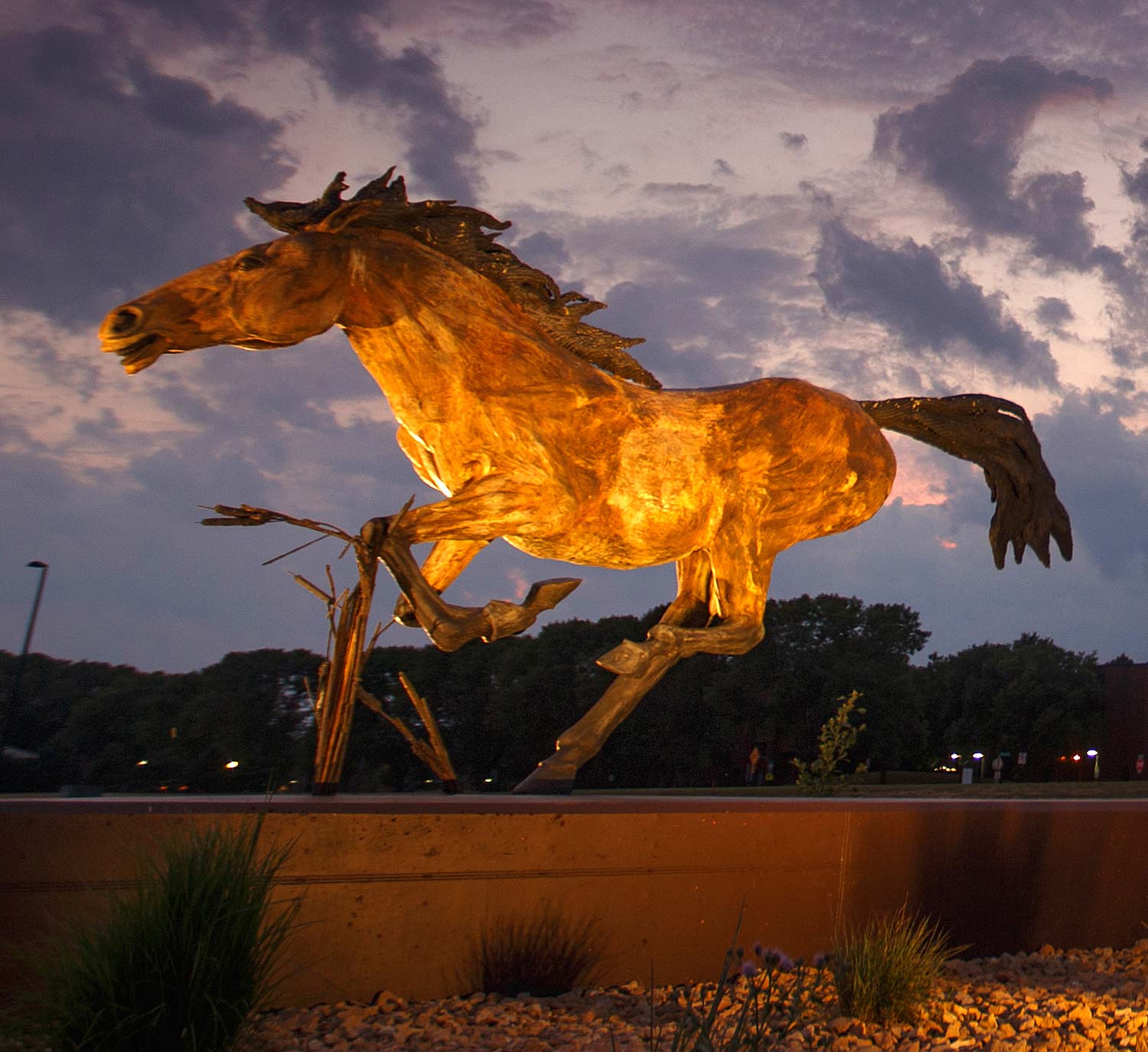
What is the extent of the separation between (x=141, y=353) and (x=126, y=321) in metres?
0.19

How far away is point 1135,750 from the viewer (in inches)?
1566

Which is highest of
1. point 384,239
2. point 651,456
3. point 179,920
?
point 384,239

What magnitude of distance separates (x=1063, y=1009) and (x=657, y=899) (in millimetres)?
1754

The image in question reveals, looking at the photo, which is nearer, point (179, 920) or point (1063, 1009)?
point (179, 920)

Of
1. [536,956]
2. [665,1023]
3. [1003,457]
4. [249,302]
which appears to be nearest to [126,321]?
A: [249,302]

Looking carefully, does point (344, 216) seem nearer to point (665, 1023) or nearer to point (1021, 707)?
point (665, 1023)

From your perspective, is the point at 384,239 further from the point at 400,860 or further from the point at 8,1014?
the point at 8,1014

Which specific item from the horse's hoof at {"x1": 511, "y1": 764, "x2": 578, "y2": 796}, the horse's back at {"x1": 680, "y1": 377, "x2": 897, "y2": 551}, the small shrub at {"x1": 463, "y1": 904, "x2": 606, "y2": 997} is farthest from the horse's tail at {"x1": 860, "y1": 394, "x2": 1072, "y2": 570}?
the small shrub at {"x1": 463, "y1": 904, "x2": 606, "y2": 997}

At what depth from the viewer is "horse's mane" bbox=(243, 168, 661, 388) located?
5672 millimetres

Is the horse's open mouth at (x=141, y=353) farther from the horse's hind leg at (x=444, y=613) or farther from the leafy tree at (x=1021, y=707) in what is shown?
the leafy tree at (x=1021, y=707)

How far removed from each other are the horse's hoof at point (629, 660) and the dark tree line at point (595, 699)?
1523 cm

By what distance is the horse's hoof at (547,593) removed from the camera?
5.93 meters

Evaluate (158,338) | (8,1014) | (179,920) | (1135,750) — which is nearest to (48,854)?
(8,1014)

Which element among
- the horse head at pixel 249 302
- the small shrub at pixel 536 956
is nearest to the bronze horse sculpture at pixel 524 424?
the horse head at pixel 249 302
